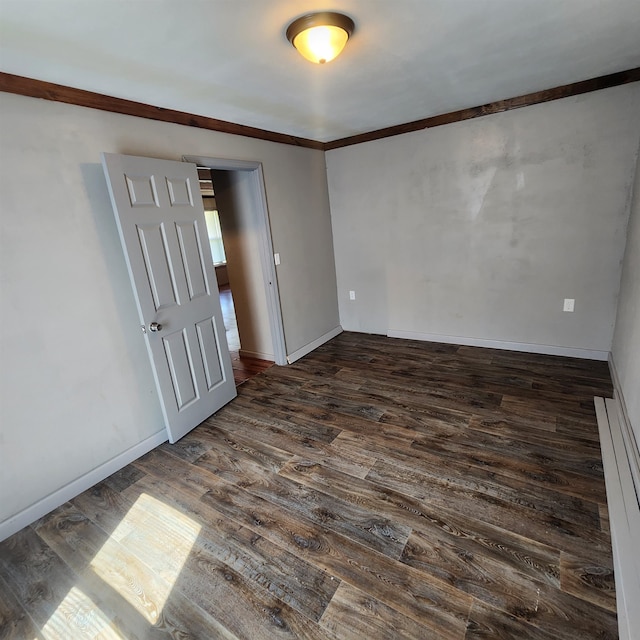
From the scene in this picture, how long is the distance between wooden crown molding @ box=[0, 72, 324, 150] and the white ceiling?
0.05 meters

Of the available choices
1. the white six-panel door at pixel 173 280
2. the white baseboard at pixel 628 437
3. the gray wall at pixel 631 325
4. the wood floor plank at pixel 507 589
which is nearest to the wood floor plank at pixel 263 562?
the wood floor plank at pixel 507 589

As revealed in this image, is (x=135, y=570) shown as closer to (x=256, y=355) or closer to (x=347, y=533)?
(x=347, y=533)

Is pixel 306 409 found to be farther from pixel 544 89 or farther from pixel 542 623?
pixel 544 89

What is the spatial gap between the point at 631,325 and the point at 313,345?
287 centimetres

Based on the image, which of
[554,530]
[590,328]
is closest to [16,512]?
[554,530]

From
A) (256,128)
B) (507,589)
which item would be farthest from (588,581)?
(256,128)

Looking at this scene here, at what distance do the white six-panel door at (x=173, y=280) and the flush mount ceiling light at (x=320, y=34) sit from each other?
4.02ft

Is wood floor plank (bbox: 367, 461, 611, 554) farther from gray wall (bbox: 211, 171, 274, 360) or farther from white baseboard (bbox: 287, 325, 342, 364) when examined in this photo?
gray wall (bbox: 211, 171, 274, 360)

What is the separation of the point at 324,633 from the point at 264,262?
9.52ft

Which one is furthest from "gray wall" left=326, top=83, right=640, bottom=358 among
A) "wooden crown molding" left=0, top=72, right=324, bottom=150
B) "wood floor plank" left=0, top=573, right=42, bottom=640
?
"wood floor plank" left=0, top=573, right=42, bottom=640

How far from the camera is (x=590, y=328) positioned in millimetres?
3182

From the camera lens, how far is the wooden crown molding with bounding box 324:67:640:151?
8.53ft

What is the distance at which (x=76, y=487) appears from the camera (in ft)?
7.04

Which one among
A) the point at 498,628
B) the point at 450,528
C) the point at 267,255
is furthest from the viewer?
the point at 267,255
